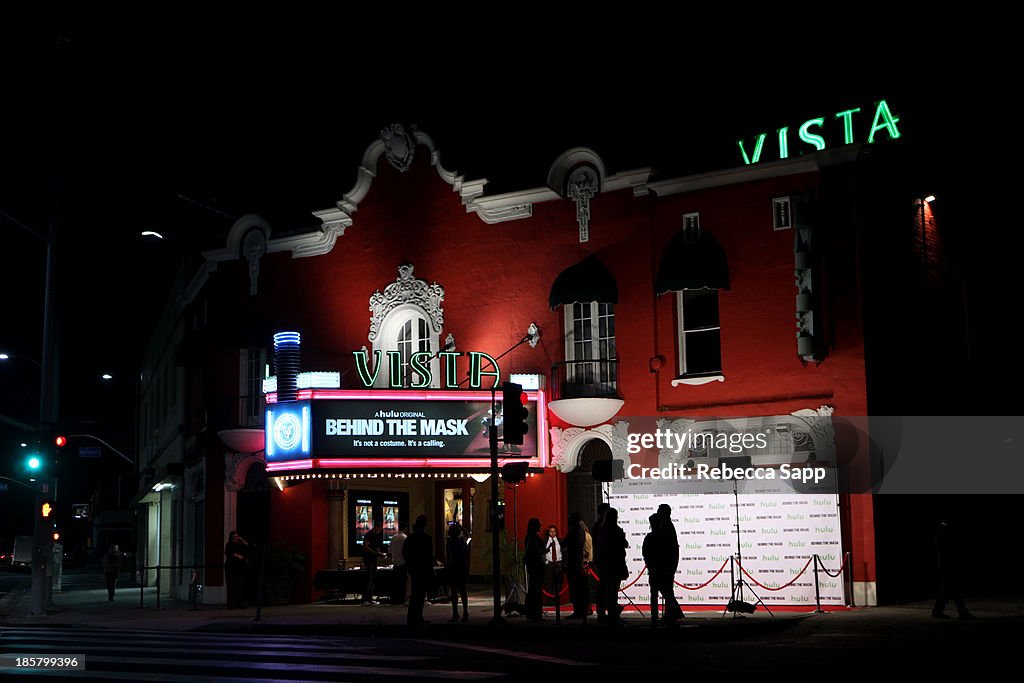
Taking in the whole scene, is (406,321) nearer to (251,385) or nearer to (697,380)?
(251,385)

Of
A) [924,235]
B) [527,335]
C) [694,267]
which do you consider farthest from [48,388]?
[924,235]

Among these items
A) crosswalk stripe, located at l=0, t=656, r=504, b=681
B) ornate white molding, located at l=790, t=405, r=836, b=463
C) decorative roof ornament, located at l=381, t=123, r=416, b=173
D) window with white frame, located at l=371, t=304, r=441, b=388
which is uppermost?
decorative roof ornament, located at l=381, t=123, r=416, b=173

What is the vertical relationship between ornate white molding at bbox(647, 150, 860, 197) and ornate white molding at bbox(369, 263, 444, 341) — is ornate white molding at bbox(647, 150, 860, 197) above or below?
above

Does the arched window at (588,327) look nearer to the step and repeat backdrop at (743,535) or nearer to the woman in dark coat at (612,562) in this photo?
the step and repeat backdrop at (743,535)

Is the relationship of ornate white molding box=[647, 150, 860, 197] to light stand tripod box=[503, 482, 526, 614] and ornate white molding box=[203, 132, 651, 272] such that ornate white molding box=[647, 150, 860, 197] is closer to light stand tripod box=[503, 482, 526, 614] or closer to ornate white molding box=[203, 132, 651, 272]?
ornate white molding box=[203, 132, 651, 272]

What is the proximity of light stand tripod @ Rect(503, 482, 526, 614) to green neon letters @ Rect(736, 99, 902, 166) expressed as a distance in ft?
28.3

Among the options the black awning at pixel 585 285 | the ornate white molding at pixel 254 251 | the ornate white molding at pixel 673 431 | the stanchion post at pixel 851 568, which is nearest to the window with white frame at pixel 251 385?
the ornate white molding at pixel 254 251

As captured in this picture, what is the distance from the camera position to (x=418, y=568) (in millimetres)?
20906

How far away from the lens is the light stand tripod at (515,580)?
73.2 feet

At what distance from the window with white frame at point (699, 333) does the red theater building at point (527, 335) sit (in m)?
0.04

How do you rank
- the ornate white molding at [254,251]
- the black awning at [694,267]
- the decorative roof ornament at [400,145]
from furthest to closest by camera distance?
the ornate white molding at [254,251] → the decorative roof ornament at [400,145] → the black awning at [694,267]

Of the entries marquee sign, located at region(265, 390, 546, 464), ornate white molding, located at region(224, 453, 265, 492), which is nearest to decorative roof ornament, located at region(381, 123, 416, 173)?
marquee sign, located at region(265, 390, 546, 464)

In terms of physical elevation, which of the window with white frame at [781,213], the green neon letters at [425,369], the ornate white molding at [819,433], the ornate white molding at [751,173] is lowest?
the ornate white molding at [819,433]

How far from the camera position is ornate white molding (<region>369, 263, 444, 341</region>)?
28.2m
